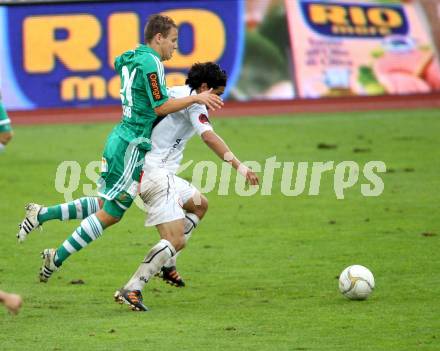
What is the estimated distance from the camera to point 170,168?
9.60 meters

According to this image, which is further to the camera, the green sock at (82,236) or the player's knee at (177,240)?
the green sock at (82,236)

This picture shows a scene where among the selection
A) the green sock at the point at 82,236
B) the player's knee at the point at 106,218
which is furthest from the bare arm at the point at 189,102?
the green sock at the point at 82,236

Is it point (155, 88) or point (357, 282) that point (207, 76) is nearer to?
point (155, 88)

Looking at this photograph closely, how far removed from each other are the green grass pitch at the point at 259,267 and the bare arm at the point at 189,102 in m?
1.65

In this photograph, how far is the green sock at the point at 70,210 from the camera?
10117 millimetres

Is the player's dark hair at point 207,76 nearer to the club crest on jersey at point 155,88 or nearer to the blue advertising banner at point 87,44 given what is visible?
the club crest on jersey at point 155,88

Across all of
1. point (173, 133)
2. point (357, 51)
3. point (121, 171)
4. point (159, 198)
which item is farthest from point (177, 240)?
point (357, 51)

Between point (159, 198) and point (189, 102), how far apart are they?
885mm

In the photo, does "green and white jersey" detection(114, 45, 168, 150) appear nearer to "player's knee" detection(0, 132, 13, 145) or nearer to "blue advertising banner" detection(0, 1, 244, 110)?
"player's knee" detection(0, 132, 13, 145)

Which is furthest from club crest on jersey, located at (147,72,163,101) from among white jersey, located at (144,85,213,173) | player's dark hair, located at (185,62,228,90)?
player's dark hair, located at (185,62,228,90)

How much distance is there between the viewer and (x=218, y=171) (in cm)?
1752

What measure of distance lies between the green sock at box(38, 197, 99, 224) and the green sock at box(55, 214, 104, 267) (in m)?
0.73

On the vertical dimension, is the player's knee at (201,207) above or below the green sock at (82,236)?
above

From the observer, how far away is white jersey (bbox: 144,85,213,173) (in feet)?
30.7
